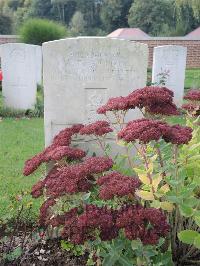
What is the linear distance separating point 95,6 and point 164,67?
4226 centimetres

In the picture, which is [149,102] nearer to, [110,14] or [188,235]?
[188,235]

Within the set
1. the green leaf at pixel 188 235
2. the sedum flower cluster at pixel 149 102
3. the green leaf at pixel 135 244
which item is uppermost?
the sedum flower cluster at pixel 149 102

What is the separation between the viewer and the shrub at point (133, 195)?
6.46 ft

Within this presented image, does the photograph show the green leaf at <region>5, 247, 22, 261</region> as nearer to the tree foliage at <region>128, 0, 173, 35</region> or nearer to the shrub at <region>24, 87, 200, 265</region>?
the shrub at <region>24, 87, 200, 265</region>

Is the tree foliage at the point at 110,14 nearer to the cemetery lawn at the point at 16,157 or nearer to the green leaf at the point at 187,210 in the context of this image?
the cemetery lawn at the point at 16,157

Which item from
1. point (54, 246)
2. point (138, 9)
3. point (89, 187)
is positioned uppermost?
point (138, 9)

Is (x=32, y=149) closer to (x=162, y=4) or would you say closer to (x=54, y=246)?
(x=54, y=246)

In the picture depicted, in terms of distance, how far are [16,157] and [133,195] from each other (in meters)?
3.50

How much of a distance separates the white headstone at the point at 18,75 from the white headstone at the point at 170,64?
8.64 ft

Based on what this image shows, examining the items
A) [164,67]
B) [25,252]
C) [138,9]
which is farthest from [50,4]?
[25,252]

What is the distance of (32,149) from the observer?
6.09 metres

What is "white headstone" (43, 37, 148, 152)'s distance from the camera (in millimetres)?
3367

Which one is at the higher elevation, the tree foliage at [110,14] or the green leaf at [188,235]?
the tree foliage at [110,14]

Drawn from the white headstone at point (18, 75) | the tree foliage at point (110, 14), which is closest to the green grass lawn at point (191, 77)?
the white headstone at point (18, 75)
